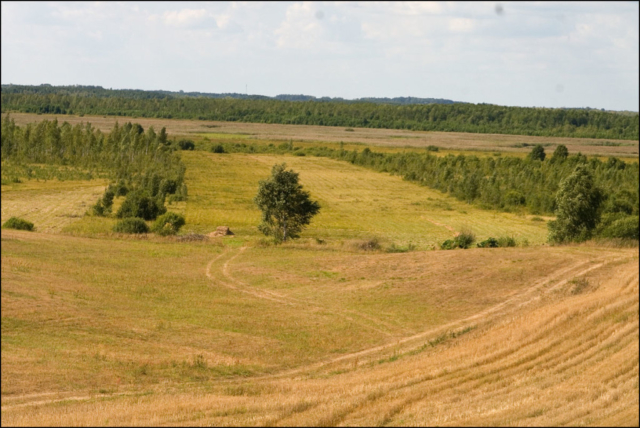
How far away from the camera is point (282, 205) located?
53.8 metres

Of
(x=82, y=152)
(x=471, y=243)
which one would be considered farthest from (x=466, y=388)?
(x=82, y=152)

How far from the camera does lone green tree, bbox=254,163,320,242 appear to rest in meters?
54.4

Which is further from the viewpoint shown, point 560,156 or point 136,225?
point 560,156

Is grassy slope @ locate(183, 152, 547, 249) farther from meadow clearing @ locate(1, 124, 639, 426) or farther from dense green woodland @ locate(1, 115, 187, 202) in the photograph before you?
meadow clearing @ locate(1, 124, 639, 426)

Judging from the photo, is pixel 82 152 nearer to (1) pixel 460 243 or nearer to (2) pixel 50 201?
(2) pixel 50 201

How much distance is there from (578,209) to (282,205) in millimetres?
20581

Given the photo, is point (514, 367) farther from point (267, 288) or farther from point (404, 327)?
point (267, 288)

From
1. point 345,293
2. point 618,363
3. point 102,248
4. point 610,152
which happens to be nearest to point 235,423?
Result: point 618,363

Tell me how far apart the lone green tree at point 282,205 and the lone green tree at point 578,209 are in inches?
724

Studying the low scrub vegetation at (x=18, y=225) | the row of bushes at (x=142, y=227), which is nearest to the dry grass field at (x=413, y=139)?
the low scrub vegetation at (x=18, y=225)

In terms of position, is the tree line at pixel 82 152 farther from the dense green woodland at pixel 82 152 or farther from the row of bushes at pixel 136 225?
the row of bushes at pixel 136 225

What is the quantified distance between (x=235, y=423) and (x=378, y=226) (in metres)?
51.8

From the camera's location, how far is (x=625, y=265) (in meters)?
33.6

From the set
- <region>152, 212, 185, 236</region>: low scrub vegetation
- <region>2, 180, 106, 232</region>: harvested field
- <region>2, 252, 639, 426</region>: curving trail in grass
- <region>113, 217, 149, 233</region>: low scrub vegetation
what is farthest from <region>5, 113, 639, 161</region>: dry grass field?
<region>2, 252, 639, 426</region>: curving trail in grass
